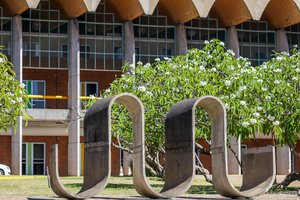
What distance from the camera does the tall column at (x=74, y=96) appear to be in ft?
147

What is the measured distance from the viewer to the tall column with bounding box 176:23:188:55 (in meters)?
46.9

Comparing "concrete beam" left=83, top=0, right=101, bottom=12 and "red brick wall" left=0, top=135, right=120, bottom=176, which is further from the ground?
"concrete beam" left=83, top=0, right=101, bottom=12

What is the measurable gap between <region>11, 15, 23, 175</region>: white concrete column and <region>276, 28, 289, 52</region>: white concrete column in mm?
16311

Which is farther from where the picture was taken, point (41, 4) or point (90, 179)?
point (41, 4)

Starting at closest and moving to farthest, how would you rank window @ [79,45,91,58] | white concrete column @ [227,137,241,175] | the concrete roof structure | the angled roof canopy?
the concrete roof structure
white concrete column @ [227,137,241,175]
the angled roof canopy
window @ [79,45,91,58]

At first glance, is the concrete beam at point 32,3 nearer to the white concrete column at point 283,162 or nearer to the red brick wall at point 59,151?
the red brick wall at point 59,151

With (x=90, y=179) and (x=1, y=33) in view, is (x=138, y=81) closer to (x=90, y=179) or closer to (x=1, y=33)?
(x=90, y=179)

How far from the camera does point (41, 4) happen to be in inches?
1789

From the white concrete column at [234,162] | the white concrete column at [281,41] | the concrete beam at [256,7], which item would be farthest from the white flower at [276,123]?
the white concrete column at [281,41]

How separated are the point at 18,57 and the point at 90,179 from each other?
29.8m

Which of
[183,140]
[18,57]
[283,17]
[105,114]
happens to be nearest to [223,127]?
[183,140]

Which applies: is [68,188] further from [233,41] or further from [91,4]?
[233,41]

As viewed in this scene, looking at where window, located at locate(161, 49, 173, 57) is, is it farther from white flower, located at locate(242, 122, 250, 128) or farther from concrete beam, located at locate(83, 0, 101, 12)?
white flower, located at locate(242, 122, 250, 128)

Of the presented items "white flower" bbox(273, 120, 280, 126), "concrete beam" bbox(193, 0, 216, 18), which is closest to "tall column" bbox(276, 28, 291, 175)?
"concrete beam" bbox(193, 0, 216, 18)
